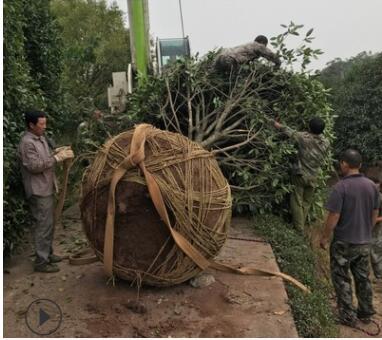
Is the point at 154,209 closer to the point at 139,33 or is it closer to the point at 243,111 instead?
the point at 243,111

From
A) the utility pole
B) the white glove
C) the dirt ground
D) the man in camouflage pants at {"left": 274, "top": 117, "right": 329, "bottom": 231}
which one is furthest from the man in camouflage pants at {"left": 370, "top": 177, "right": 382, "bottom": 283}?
the utility pole

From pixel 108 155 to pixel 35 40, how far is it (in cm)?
457

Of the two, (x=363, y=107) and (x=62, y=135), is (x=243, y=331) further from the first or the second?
(x=363, y=107)

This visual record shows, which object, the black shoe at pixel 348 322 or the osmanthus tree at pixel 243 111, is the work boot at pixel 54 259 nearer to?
the osmanthus tree at pixel 243 111

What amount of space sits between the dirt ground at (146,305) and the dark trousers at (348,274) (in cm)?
67

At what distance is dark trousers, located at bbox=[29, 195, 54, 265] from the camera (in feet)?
17.0

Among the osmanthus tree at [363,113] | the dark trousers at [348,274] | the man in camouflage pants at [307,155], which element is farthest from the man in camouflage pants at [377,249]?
the osmanthus tree at [363,113]

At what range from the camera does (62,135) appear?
972 centimetres

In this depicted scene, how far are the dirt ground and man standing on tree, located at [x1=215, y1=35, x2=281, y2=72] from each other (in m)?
3.32

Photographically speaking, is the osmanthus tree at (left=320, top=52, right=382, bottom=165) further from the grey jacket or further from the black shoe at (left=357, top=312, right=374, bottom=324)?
the grey jacket

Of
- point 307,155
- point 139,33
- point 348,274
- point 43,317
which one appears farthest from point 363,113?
point 43,317

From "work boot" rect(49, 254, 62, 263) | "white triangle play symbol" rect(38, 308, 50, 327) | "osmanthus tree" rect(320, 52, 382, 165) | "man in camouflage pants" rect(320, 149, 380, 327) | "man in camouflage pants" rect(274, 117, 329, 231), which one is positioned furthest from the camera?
"osmanthus tree" rect(320, 52, 382, 165)

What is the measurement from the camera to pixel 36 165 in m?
4.95

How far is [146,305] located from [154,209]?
2.86ft
